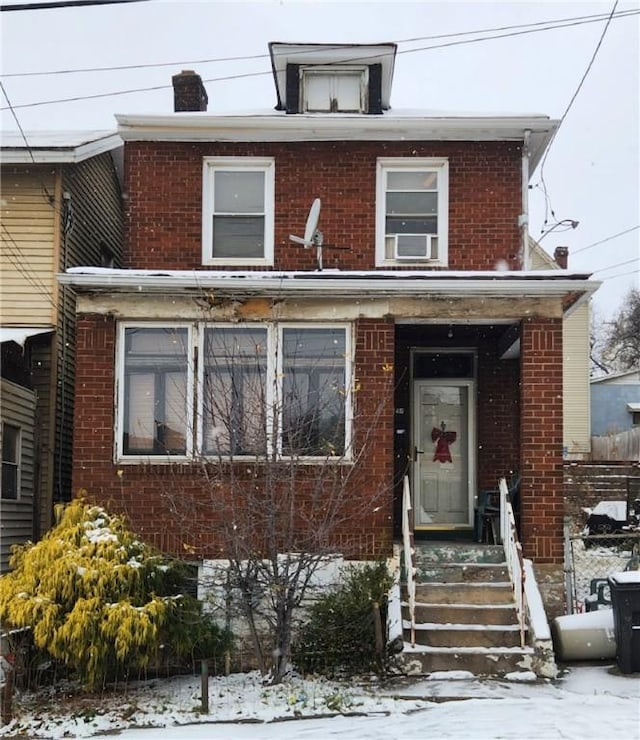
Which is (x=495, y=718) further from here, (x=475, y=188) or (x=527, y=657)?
(x=475, y=188)

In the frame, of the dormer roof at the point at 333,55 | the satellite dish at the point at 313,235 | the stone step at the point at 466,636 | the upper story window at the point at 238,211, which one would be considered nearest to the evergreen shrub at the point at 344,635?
the stone step at the point at 466,636

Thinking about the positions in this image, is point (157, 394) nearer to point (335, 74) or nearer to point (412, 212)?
point (412, 212)

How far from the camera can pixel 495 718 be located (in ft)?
25.2

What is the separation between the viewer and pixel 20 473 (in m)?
13.0

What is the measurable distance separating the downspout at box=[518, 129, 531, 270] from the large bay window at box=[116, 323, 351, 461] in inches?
128

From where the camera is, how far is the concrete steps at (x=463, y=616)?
9.48m

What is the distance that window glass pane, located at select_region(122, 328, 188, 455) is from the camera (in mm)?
11266

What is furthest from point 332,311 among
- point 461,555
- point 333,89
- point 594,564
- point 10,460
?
point 594,564

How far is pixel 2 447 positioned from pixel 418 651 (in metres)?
6.38

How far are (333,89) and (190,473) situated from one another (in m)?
6.52

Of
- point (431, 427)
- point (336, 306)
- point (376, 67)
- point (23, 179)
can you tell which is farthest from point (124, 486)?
point (376, 67)

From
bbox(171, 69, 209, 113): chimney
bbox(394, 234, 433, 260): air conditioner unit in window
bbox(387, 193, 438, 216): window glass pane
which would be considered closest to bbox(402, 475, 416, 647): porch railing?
bbox(394, 234, 433, 260): air conditioner unit in window

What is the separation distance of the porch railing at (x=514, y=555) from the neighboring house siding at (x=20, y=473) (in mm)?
6466

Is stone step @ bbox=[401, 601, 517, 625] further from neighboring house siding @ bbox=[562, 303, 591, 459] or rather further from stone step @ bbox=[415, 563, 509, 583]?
neighboring house siding @ bbox=[562, 303, 591, 459]
